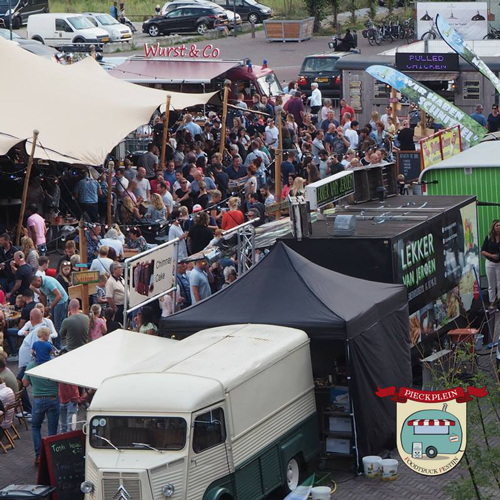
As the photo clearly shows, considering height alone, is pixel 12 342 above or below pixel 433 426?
below

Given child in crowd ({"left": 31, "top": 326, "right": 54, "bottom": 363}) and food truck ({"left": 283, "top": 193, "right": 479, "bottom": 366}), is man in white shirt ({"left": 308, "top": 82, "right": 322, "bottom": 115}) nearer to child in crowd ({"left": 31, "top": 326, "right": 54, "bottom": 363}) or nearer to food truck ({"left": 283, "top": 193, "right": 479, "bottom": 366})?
food truck ({"left": 283, "top": 193, "right": 479, "bottom": 366})

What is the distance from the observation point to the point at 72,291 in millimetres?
16141

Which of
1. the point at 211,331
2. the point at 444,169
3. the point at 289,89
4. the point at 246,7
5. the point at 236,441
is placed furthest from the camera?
the point at 246,7

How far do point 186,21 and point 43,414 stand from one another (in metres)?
45.2

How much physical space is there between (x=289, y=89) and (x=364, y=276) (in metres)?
24.2

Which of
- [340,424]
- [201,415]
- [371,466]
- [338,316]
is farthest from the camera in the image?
[340,424]

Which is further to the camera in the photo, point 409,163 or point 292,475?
point 409,163

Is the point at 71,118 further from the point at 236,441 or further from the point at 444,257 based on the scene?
the point at 236,441

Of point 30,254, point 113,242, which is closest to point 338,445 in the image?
point 113,242

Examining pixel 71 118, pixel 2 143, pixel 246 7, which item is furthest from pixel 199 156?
pixel 246 7

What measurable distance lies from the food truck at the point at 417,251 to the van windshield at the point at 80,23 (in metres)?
34.9

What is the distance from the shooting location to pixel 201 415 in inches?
444

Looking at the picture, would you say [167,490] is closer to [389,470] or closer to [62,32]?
[389,470]

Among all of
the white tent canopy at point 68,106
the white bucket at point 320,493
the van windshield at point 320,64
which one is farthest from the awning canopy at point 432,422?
the van windshield at point 320,64
